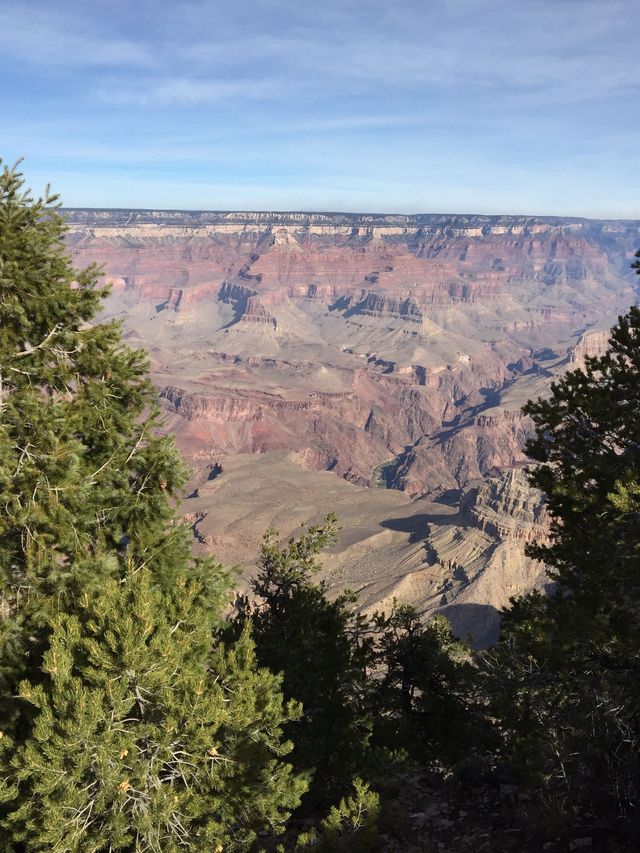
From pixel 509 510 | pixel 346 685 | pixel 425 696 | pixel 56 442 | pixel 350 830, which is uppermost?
pixel 56 442

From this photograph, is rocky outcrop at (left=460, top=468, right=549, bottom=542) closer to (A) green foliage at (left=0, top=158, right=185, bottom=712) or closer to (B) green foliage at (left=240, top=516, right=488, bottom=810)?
(B) green foliage at (left=240, top=516, right=488, bottom=810)

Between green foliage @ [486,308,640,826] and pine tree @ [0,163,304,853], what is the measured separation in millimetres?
5604

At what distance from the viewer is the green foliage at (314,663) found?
1336 cm

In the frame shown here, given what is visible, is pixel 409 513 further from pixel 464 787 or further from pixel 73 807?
pixel 73 807

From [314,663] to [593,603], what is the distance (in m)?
7.52

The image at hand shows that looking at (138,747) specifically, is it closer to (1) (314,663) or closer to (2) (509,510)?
(1) (314,663)

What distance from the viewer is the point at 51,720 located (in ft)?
23.4

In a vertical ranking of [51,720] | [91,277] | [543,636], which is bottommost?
[543,636]

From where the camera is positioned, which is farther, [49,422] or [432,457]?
[432,457]

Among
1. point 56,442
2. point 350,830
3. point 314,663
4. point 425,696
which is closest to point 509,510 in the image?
point 425,696

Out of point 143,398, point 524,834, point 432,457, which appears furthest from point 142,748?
point 432,457

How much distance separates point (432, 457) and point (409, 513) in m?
90.9

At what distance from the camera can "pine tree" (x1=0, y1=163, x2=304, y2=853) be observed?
7320 mm

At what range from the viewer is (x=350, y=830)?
10539mm
